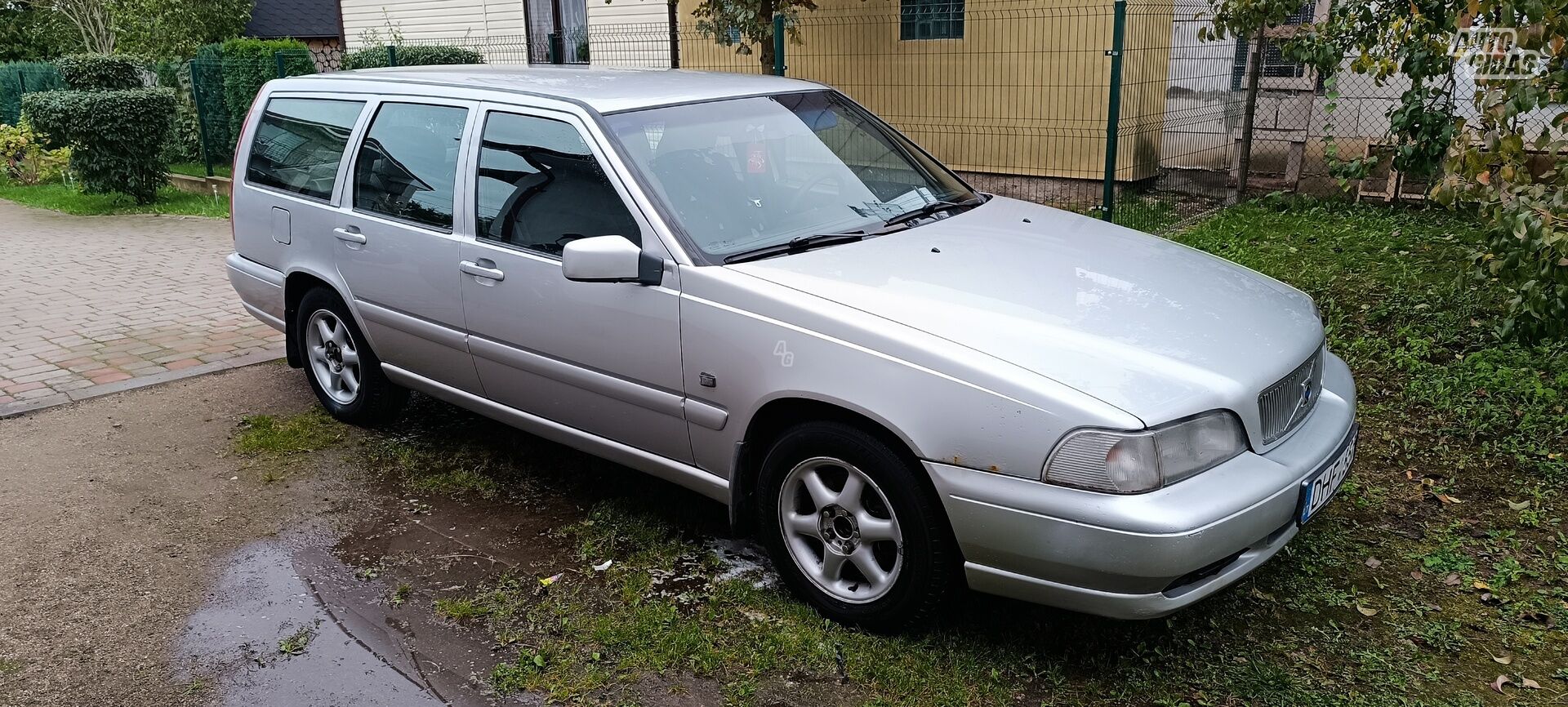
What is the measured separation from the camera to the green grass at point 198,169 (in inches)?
625

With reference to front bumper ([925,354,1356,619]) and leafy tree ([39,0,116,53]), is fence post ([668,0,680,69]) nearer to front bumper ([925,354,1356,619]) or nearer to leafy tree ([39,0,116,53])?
front bumper ([925,354,1356,619])

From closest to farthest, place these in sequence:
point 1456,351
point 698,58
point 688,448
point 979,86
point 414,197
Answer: point 688,448, point 414,197, point 1456,351, point 979,86, point 698,58

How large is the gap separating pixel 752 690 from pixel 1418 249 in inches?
270

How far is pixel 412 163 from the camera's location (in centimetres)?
476

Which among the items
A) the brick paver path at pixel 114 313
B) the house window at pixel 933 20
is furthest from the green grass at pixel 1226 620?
the house window at pixel 933 20

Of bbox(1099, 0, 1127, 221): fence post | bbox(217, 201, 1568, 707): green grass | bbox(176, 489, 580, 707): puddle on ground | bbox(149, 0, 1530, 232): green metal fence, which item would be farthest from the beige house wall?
bbox(176, 489, 580, 707): puddle on ground

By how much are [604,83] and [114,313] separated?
5.42 m

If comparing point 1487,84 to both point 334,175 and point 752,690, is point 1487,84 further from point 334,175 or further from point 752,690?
point 334,175

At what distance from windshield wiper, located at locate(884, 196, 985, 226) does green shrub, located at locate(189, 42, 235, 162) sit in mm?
14071

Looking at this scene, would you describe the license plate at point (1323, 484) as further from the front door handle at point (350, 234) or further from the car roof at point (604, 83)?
the front door handle at point (350, 234)

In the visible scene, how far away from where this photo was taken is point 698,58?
47.0ft

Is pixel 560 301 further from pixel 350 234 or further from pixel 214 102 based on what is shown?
pixel 214 102

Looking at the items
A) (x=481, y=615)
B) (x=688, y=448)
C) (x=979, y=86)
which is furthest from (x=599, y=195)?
(x=979, y=86)

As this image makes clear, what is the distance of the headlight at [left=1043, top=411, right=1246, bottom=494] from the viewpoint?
2.90m
